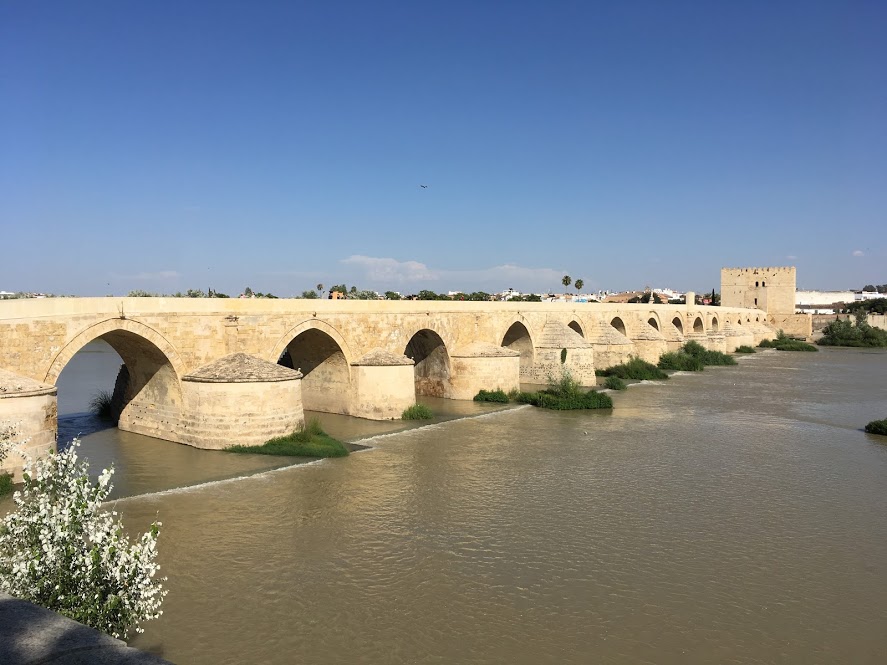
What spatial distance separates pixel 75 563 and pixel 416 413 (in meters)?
11.0

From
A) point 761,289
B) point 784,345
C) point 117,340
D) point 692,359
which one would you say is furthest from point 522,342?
point 761,289

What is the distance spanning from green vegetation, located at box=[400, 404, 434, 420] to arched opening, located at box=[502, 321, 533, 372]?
278 inches

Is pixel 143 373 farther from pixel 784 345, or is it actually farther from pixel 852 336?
pixel 852 336

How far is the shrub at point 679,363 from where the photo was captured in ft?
89.8

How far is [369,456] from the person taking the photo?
452 inches

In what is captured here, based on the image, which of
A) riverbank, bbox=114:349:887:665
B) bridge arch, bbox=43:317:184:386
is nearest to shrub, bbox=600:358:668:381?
riverbank, bbox=114:349:887:665

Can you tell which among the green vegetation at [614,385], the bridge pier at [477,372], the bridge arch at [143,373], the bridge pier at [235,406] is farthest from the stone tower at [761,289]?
the bridge arch at [143,373]

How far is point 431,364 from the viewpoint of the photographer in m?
18.6

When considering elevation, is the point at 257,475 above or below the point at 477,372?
below

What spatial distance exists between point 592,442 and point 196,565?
27.5 feet

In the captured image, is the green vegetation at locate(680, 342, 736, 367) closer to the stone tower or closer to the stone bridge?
the stone bridge

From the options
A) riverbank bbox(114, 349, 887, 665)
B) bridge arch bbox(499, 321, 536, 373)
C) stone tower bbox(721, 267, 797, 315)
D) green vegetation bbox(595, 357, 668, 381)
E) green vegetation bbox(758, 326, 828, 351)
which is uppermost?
stone tower bbox(721, 267, 797, 315)

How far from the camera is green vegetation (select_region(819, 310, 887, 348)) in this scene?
44966mm

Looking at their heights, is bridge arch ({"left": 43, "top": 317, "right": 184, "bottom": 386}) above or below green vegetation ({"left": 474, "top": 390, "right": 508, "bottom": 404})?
above
